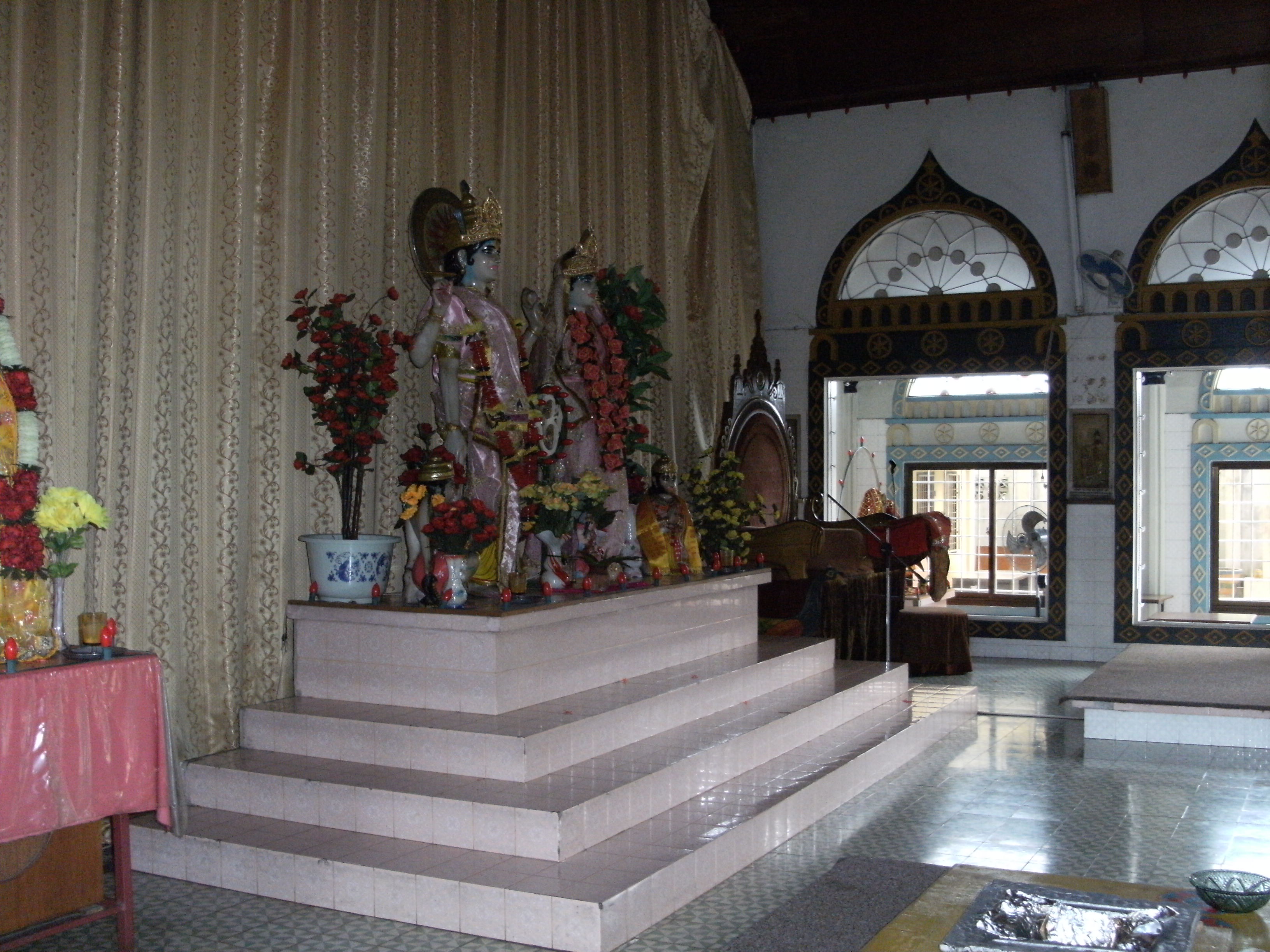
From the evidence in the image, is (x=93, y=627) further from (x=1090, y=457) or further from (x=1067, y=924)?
(x=1090, y=457)

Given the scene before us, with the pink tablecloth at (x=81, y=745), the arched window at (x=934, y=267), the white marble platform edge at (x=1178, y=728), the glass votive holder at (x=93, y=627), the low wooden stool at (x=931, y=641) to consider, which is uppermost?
the arched window at (x=934, y=267)

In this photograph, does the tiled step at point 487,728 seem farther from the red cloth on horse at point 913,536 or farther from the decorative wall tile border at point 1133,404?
the decorative wall tile border at point 1133,404

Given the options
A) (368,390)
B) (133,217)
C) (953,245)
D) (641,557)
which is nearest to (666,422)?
(641,557)

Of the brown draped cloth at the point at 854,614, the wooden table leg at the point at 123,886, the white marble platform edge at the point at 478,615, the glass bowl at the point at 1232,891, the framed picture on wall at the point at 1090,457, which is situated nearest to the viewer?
the glass bowl at the point at 1232,891

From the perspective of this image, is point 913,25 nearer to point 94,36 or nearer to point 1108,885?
point 94,36

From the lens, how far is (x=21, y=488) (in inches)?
160

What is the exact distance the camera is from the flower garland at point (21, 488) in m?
4.04

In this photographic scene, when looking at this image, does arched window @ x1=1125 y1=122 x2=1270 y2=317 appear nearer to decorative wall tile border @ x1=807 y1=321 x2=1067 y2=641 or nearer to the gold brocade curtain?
decorative wall tile border @ x1=807 y1=321 x2=1067 y2=641

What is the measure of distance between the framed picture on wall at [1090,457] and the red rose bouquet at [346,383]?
7.26 m

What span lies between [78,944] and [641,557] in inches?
156

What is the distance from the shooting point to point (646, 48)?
33.0ft

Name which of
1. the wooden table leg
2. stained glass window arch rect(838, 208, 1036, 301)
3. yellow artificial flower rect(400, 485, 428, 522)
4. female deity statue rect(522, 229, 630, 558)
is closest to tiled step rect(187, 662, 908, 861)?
the wooden table leg

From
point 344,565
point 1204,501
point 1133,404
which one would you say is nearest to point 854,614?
point 1133,404

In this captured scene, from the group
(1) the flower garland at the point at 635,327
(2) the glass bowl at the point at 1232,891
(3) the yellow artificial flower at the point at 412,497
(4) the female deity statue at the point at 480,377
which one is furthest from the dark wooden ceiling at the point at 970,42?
(2) the glass bowl at the point at 1232,891
